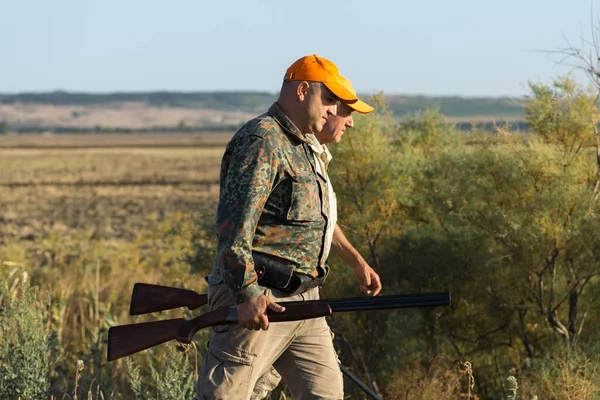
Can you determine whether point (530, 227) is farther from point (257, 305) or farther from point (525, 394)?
point (257, 305)

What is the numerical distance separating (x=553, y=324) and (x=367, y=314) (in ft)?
5.22

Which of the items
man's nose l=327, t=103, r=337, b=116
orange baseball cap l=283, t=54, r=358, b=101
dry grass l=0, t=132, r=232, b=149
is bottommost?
dry grass l=0, t=132, r=232, b=149

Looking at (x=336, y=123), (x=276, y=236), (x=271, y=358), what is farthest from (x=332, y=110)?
(x=271, y=358)

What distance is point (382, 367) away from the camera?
765 centimetres

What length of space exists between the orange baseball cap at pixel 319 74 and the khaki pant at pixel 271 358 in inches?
35.8

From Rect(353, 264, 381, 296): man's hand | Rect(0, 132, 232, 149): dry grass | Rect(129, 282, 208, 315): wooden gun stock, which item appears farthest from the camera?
Rect(0, 132, 232, 149): dry grass

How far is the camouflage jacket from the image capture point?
12.4ft

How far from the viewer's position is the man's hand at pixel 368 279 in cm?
476

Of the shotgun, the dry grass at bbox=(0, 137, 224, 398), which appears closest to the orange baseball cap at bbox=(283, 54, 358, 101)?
the shotgun

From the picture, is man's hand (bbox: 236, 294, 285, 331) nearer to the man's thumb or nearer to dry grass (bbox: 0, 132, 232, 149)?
the man's thumb

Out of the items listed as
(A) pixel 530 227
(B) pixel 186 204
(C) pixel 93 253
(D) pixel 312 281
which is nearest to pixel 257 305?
(D) pixel 312 281

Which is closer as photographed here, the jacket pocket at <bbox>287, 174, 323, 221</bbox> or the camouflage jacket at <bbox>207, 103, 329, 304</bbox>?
the camouflage jacket at <bbox>207, 103, 329, 304</bbox>

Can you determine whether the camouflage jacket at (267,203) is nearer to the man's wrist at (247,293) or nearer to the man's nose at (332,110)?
the man's wrist at (247,293)

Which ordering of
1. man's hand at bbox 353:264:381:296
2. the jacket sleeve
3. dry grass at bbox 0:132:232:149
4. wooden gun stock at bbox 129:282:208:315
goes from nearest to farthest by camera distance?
1. the jacket sleeve
2. wooden gun stock at bbox 129:282:208:315
3. man's hand at bbox 353:264:381:296
4. dry grass at bbox 0:132:232:149
